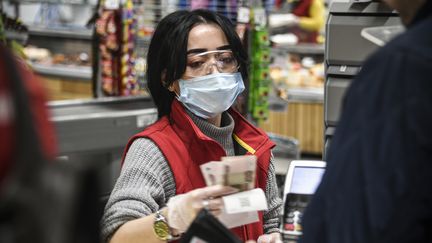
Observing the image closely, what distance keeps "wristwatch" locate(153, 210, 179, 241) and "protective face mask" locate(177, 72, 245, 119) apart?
22.3 inches

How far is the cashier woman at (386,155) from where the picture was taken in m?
1.37

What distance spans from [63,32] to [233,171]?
7.49 m

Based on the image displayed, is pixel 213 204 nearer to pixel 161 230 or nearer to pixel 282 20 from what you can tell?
pixel 161 230

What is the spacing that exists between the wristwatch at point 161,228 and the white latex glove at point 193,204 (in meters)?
0.05

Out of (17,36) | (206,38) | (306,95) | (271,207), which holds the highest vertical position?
(206,38)

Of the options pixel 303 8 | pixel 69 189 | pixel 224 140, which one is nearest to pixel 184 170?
pixel 224 140

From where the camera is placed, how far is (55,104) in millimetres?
5152

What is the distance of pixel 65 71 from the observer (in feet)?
29.9

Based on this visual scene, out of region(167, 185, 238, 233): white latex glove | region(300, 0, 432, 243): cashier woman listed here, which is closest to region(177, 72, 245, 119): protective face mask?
region(167, 185, 238, 233): white latex glove

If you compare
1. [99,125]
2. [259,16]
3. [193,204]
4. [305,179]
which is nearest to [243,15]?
[259,16]

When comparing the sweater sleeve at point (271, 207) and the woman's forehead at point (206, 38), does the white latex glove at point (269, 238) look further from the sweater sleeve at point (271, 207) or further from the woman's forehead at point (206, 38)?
the woman's forehead at point (206, 38)

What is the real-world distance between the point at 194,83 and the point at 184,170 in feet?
1.14

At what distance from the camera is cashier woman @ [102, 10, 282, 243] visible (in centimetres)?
249

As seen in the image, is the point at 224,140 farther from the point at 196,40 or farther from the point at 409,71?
the point at 409,71
